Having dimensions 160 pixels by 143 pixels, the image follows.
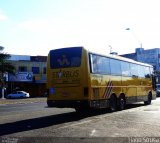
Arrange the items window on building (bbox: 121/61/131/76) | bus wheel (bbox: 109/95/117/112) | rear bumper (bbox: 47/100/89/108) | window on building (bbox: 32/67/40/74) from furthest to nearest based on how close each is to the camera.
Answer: window on building (bbox: 32/67/40/74), window on building (bbox: 121/61/131/76), bus wheel (bbox: 109/95/117/112), rear bumper (bbox: 47/100/89/108)

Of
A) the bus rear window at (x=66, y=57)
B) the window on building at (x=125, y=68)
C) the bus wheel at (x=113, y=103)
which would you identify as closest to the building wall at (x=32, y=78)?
the window on building at (x=125, y=68)

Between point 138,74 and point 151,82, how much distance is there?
12.8 ft

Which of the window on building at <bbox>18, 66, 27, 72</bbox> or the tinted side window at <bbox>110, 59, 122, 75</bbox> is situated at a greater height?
the window on building at <bbox>18, 66, 27, 72</bbox>

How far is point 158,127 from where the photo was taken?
13750 mm

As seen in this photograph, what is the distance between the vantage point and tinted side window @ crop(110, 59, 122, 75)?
21.5 meters

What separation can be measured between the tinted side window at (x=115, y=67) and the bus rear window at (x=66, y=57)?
3328 mm

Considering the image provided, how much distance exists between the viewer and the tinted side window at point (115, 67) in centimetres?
2145

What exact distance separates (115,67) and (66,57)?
13.3 ft

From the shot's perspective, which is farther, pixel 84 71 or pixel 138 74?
pixel 138 74

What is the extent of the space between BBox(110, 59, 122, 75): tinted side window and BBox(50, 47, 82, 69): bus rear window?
3.33 m

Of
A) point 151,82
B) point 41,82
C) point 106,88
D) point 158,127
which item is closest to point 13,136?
point 158,127

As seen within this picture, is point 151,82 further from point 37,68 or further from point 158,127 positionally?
point 37,68

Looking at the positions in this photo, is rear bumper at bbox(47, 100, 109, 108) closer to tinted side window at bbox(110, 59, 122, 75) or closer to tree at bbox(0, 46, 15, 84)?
tinted side window at bbox(110, 59, 122, 75)

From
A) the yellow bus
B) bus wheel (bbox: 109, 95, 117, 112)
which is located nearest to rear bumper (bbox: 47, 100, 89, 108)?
the yellow bus
